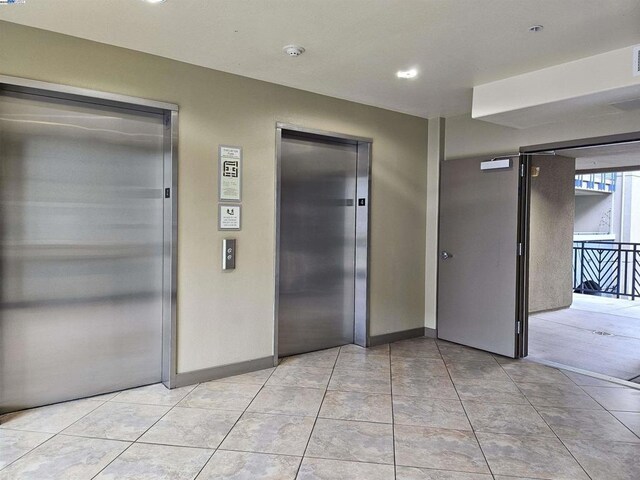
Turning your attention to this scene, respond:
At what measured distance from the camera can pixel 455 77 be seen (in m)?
3.79

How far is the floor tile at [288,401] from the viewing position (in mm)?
3148

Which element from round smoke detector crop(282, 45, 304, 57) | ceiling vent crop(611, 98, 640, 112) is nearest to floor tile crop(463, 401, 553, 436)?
ceiling vent crop(611, 98, 640, 112)

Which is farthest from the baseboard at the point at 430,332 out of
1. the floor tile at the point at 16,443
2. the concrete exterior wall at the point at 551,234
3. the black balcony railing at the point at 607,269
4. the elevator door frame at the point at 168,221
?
the black balcony railing at the point at 607,269

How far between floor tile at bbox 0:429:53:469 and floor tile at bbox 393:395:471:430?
2.28m

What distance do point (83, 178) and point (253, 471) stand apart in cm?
236

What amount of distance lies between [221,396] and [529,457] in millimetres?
2168

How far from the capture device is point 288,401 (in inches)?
131

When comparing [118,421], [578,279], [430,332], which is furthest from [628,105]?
[578,279]

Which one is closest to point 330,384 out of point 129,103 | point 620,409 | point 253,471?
point 253,471

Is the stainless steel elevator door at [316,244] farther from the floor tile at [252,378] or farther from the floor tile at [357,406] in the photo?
the floor tile at [357,406]

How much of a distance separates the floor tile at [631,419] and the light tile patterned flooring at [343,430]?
0.05 ft

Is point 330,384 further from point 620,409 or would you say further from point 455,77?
point 455,77

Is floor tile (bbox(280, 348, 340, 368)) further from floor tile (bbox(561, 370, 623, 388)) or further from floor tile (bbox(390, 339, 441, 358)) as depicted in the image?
floor tile (bbox(561, 370, 623, 388))

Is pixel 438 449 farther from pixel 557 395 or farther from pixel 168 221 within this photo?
pixel 168 221
